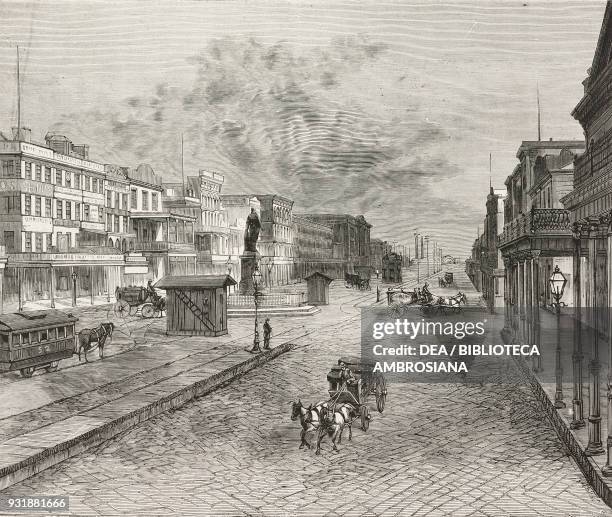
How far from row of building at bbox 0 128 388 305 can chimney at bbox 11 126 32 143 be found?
0.07 feet

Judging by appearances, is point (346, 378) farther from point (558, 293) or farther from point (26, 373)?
point (26, 373)

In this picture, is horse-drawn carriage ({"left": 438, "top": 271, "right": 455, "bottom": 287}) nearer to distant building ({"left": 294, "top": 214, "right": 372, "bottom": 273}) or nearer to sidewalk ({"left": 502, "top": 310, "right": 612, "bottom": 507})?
distant building ({"left": 294, "top": 214, "right": 372, "bottom": 273})

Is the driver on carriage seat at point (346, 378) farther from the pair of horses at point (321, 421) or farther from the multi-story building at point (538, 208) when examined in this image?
the multi-story building at point (538, 208)

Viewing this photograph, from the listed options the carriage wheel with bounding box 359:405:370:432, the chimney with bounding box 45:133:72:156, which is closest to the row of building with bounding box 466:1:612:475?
the carriage wheel with bounding box 359:405:370:432

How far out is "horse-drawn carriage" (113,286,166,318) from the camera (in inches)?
749

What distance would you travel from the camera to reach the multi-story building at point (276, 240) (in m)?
13.7

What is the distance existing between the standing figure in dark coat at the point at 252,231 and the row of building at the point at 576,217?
514cm

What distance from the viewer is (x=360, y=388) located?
11.8 m

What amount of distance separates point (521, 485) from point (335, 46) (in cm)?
839

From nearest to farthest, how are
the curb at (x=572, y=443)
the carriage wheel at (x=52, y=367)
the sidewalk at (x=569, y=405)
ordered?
the curb at (x=572, y=443), the sidewalk at (x=569, y=405), the carriage wheel at (x=52, y=367)

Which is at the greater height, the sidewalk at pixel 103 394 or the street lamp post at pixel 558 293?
the street lamp post at pixel 558 293

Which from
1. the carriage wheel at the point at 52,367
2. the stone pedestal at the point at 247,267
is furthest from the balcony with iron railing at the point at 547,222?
the carriage wheel at the point at 52,367

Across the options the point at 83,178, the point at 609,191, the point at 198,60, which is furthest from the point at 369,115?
the point at 83,178

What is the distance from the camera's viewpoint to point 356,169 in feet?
43.5
